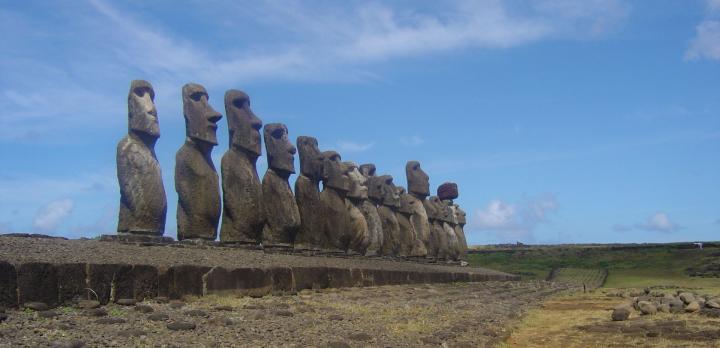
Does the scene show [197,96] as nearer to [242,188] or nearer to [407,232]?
[242,188]

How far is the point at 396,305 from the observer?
1084 cm

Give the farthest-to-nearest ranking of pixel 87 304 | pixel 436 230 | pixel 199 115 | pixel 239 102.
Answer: pixel 436 230 → pixel 239 102 → pixel 199 115 → pixel 87 304

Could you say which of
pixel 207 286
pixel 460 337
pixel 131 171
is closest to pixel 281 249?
pixel 131 171

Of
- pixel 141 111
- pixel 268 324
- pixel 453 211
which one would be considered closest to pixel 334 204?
pixel 141 111

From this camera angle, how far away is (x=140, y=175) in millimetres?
11375

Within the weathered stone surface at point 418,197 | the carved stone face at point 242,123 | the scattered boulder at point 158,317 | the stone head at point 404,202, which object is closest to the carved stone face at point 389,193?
the stone head at point 404,202

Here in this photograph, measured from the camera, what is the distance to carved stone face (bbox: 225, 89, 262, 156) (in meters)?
13.8

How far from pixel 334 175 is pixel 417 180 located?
895 centimetres

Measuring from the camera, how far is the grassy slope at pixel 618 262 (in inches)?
1117

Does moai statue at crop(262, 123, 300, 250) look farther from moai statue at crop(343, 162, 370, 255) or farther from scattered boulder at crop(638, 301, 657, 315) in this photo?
scattered boulder at crop(638, 301, 657, 315)

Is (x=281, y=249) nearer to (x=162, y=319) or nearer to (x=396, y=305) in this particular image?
(x=396, y=305)

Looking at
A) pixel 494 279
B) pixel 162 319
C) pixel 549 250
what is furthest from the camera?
pixel 549 250

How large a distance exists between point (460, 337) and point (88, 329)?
12.6ft

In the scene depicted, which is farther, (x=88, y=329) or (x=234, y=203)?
(x=234, y=203)
